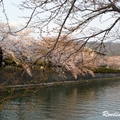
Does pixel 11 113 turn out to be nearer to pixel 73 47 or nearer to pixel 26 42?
pixel 73 47

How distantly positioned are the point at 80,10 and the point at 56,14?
325mm

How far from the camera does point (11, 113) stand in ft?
21.9

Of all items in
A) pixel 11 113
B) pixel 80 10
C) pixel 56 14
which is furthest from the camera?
pixel 11 113

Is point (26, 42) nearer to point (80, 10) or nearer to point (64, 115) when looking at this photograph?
point (64, 115)

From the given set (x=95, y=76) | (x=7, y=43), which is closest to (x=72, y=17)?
(x=7, y=43)

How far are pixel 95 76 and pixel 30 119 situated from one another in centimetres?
1686

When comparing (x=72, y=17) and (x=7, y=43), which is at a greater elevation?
(x=7, y=43)

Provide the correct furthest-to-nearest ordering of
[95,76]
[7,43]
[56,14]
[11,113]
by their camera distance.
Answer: [95,76] < [7,43] < [11,113] < [56,14]

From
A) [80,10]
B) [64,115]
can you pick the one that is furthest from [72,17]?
[64,115]

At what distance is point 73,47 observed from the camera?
229 cm

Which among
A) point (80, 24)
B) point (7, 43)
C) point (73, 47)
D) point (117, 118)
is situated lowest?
point (117, 118)

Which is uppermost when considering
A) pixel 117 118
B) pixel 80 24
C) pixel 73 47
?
pixel 80 24

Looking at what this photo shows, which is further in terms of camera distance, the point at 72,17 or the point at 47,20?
the point at 72,17

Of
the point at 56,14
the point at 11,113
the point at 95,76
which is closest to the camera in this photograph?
the point at 56,14
